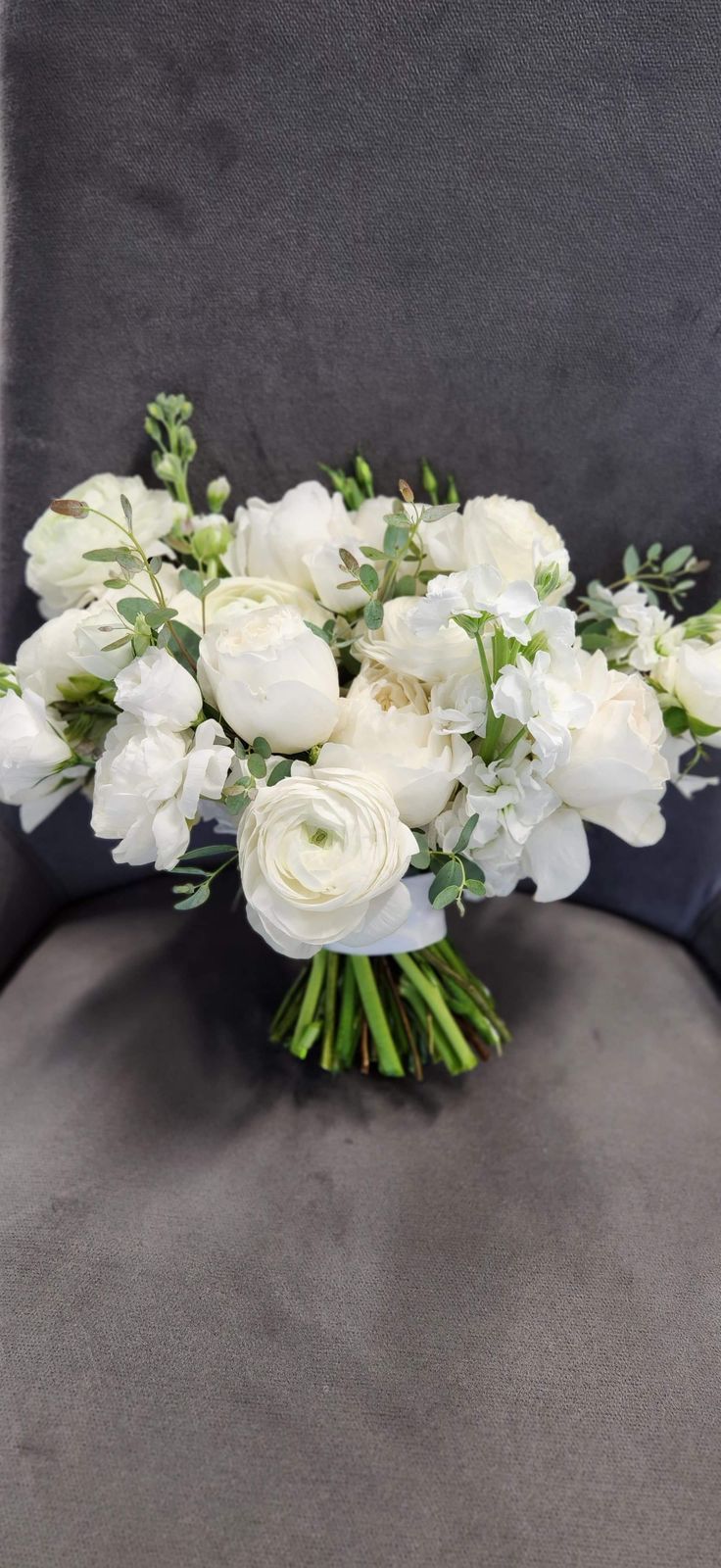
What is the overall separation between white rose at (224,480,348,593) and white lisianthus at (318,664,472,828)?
10 centimetres

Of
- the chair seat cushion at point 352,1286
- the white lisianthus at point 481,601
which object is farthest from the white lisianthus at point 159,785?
the chair seat cushion at point 352,1286

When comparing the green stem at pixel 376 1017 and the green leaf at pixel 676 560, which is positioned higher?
the green leaf at pixel 676 560

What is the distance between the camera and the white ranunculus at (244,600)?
47 cm

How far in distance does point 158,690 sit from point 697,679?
10.4 inches

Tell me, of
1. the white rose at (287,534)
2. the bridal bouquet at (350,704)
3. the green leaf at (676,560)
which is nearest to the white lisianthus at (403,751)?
the bridal bouquet at (350,704)

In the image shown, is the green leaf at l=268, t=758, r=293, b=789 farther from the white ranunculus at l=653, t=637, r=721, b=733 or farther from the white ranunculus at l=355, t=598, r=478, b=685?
the white ranunculus at l=653, t=637, r=721, b=733

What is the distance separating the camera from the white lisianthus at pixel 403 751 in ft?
1.37

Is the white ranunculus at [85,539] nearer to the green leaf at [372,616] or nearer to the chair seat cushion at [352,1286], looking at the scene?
the green leaf at [372,616]

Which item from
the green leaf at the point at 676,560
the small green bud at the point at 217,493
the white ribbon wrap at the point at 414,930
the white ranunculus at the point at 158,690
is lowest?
the white ribbon wrap at the point at 414,930

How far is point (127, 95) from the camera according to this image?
541 mm

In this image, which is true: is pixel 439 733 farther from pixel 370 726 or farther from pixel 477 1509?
pixel 477 1509

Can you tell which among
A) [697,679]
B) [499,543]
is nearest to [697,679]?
[697,679]

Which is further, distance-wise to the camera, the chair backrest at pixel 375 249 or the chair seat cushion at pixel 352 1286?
the chair backrest at pixel 375 249

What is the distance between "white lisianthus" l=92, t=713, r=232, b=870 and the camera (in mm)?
411
